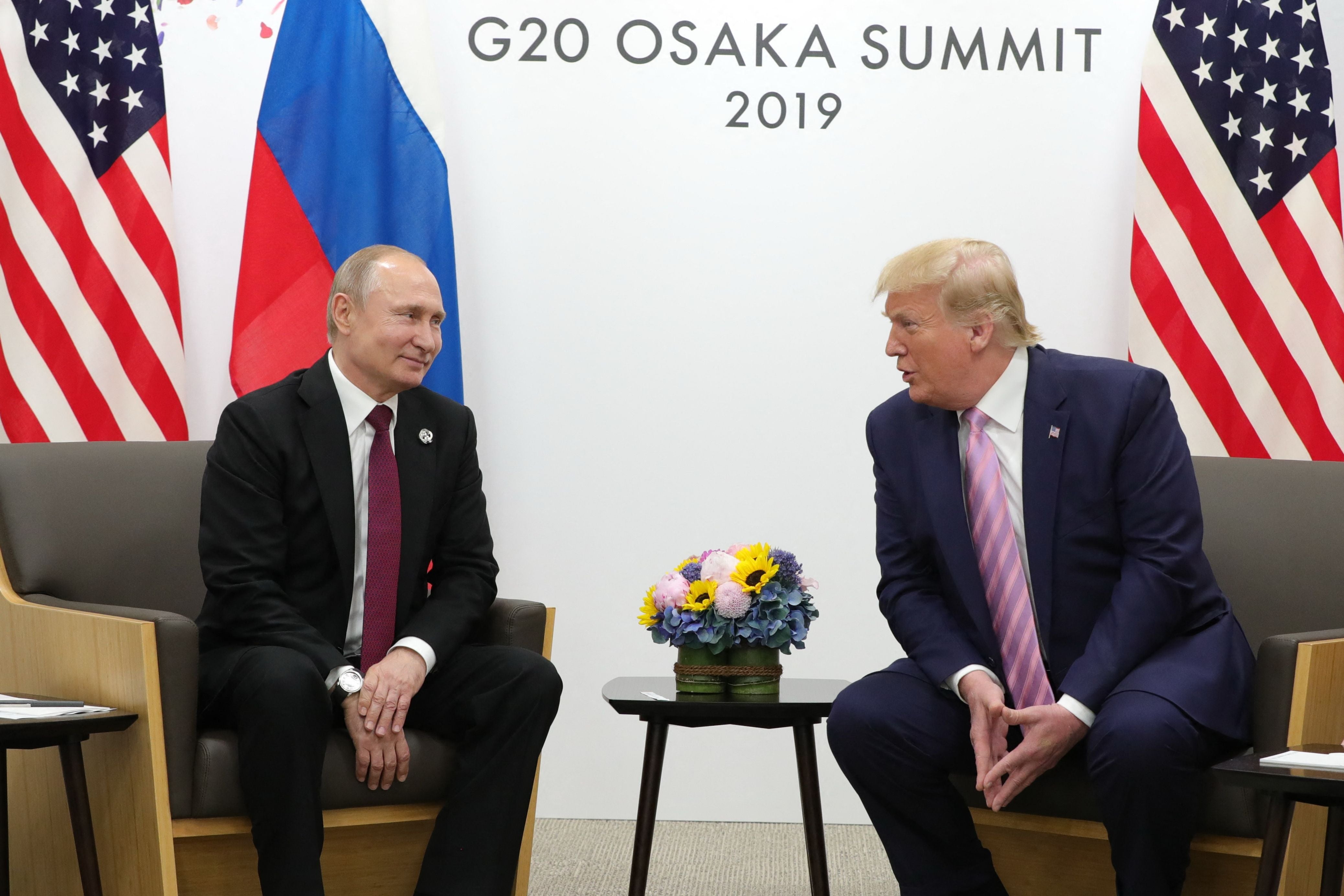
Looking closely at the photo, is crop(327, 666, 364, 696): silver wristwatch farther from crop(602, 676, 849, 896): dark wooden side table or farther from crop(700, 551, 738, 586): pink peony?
crop(700, 551, 738, 586): pink peony

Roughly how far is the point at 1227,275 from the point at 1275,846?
219 cm

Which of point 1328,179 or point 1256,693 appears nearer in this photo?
point 1256,693

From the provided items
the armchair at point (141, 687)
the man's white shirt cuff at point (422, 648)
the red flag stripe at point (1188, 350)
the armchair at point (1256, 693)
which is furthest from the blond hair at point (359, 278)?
the red flag stripe at point (1188, 350)

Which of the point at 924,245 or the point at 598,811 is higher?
the point at 924,245

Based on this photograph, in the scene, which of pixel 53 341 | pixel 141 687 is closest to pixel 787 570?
pixel 141 687

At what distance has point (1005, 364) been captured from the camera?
2537 mm

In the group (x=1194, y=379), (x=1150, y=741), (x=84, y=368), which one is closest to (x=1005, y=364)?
(x=1150, y=741)

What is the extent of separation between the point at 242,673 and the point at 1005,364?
150cm

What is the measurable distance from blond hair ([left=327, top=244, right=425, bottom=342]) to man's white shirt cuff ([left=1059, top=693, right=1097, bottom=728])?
1510 millimetres

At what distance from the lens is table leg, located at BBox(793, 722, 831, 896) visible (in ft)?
8.60

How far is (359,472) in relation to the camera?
2.68m

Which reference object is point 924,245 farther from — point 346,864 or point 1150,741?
point 346,864

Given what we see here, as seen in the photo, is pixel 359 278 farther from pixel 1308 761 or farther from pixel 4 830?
pixel 1308 761

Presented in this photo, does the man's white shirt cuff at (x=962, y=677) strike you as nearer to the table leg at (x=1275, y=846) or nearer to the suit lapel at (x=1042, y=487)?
the suit lapel at (x=1042, y=487)
